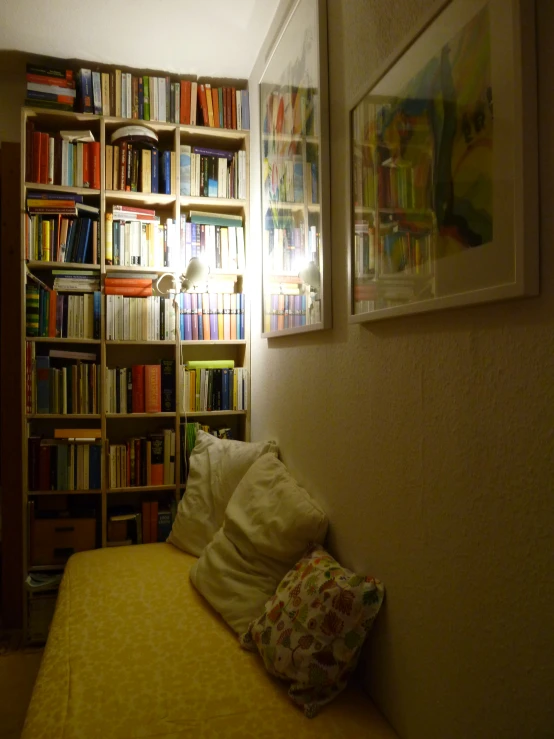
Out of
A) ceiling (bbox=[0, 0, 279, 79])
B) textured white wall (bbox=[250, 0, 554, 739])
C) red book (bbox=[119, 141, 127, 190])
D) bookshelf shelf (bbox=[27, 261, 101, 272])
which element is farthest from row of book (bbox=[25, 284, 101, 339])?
textured white wall (bbox=[250, 0, 554, 739])

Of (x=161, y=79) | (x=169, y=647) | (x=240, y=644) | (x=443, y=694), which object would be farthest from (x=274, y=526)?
(x=161, y=79)

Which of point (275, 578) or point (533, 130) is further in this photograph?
point (275, 578)

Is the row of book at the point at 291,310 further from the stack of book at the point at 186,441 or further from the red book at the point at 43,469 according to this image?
the red book at the point at 43,469

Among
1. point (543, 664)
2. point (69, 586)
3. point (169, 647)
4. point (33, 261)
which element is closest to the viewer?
point (543, 664)

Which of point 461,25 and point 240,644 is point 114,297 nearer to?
point 240,644

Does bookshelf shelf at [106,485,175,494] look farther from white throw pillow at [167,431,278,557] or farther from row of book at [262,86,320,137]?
row of book at [262,86,320,137]

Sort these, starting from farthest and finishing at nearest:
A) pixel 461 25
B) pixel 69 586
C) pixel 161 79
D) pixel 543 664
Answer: pixel 161 79 < pixel 69 586 < pixel 461 25 < pixel 543 664

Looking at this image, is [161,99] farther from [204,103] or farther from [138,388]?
[138,388]

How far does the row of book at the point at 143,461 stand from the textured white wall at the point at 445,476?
1170 mm

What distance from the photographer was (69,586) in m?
1.91

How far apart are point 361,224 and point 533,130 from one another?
Result: 600 millimetres

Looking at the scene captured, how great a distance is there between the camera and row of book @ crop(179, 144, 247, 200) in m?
2.58

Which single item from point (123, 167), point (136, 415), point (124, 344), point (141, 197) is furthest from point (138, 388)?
point (123, 167)

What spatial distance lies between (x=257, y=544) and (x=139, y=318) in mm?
1365
